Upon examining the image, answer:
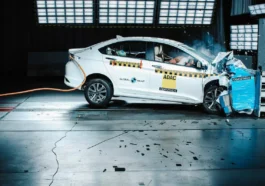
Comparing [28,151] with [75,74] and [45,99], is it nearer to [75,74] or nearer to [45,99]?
[75,74]

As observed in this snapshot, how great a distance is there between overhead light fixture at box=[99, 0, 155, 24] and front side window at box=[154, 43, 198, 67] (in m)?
6.85

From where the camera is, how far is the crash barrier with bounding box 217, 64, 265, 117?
28.2 feet

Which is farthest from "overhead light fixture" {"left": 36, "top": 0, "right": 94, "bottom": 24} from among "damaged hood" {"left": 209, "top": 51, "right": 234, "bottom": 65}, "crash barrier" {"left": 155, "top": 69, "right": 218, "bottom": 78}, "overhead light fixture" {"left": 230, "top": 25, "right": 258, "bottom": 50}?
Result: "damaged hood" {"left": 209, "top": 51, "right": 234, "bottom": 65}

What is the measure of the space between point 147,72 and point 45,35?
30.5 feet

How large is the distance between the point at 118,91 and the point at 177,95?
1.54 m

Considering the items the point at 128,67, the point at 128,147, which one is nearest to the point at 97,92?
the point at 128,67

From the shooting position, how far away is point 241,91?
8633mm

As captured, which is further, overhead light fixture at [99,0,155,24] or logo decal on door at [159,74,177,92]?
overhead light fixture at [99,0,155,24]

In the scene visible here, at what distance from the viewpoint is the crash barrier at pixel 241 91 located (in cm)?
859

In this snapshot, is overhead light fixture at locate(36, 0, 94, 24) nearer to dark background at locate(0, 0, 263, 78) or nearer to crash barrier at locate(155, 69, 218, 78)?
dark background at locate(0, 0, 263, 78)

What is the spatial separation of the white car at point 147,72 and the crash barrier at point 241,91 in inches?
14.2

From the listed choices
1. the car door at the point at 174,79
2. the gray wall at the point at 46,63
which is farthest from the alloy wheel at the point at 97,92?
the gray wall at the point at 46,63

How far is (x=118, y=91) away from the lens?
31.6 ft

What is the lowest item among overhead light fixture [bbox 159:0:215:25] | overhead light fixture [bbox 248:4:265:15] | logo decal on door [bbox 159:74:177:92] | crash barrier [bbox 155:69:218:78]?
logo decal on door [bbox 159:74:177:92]
